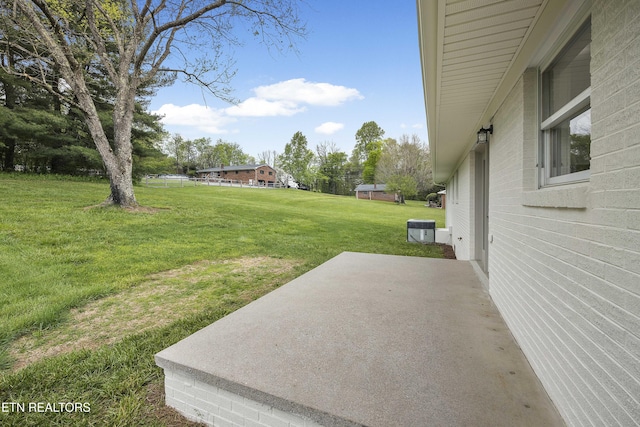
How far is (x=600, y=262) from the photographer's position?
4.26 ft

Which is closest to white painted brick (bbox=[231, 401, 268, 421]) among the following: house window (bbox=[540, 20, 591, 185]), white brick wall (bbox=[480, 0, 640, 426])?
white brick wall (bbox=[480, 0, 640, 426])

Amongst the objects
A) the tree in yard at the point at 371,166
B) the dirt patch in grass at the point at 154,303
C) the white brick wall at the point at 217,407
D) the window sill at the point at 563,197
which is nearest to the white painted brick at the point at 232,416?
the white brick wall at the point at 217,407

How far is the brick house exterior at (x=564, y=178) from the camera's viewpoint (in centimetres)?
114

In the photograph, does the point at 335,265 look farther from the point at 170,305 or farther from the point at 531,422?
the point at 531,422

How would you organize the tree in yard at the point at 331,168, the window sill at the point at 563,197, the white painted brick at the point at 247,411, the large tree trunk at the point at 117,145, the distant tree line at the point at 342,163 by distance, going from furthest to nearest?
the tree in yard at the point at 331,168 < the distant tree line at the point at 342,163 < the large tree trunk at the point at 117,145 < the white painted brick at the point at 247,411 < the window sill at the point at 563,197

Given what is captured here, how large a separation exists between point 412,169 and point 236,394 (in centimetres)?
3578

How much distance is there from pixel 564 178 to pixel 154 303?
450 centimetres

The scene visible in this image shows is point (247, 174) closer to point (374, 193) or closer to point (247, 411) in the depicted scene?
point (374, 193)

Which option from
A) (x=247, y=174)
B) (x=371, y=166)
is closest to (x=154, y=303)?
(x=371, y=166)

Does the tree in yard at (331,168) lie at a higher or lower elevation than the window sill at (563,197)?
higher

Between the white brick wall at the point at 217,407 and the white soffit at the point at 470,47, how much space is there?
8.58 feet

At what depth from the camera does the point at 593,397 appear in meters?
1.30

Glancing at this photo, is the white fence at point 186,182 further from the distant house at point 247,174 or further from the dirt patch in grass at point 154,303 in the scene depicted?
the dirt patch in grass at point 154,303

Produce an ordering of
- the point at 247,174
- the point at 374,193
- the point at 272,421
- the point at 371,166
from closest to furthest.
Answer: the point at 272,421, the point at 374,193, the point at 371,166, the point at 247,174
